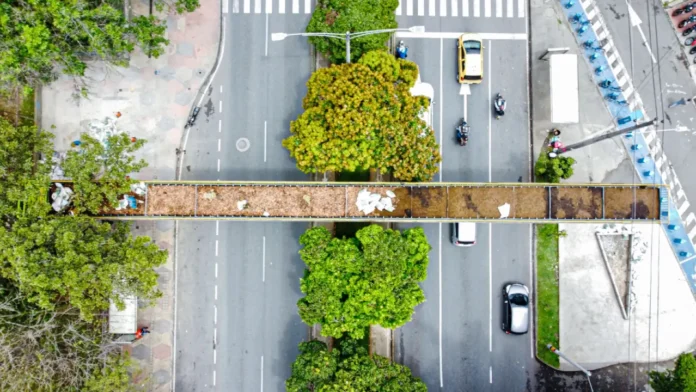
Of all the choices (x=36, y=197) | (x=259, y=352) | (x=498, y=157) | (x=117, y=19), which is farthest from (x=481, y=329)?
(x=117, y=19)

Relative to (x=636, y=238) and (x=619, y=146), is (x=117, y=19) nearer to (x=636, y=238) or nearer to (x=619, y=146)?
(x=619, y=146)

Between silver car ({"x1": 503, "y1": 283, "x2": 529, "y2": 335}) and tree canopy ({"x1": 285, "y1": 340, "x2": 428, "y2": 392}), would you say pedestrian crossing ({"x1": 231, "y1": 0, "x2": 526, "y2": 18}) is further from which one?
tree canopy ({"x1": 285, "y1": 340, "x2": 428, "y2": 392})

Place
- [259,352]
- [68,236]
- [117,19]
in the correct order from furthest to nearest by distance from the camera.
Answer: [259,352] < [117,19] < [68,236]

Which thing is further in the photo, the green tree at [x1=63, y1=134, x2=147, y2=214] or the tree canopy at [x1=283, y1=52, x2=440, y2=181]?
the tree canopy at [x1=283, y1=52, x2=440, y2=181]

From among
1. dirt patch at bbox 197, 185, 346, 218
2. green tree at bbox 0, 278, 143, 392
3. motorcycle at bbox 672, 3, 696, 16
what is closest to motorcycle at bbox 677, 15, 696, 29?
motorcycle at bbox 672, 3, 696, 16

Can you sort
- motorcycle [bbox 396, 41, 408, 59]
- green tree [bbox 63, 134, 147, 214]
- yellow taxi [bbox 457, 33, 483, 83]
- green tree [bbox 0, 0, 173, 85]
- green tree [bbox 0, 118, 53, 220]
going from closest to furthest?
A: green tree [bbox 0, 0, 173, 85] → green tree [bbox 0, 118, 53, 220] → green tree [bbox 63, 134, 147, 214] → motorcycle [bbox 396, 41, 408, 59] → yellow taxi [bbox 457, 33, 483, 83]

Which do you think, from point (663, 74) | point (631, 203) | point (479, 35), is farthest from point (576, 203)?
point (663, 74)

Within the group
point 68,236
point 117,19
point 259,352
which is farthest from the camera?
point 259,352

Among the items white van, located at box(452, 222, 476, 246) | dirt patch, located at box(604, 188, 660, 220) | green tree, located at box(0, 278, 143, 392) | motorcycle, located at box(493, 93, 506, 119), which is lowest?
green tree, located at box(0, 278, 143, 392)
